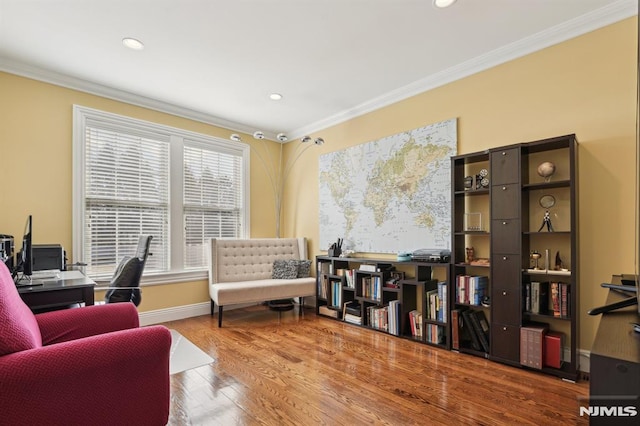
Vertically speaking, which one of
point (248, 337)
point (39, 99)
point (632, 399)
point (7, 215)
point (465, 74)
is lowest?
point (248, 337)

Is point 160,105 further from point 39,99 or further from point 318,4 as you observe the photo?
point 318,4

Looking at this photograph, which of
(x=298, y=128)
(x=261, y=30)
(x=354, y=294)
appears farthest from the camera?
(x=298, y=128)

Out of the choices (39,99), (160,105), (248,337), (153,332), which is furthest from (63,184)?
(153,332)

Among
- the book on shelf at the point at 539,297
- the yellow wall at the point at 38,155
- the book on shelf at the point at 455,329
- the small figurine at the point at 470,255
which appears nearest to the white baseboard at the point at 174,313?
the yellow wall at the point at 38,155

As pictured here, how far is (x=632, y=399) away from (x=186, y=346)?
130 inches

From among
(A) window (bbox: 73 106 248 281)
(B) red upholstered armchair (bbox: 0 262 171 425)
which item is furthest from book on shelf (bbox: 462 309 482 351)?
(A) window (bbox: 73 106 248 281)

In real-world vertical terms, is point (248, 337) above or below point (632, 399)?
below

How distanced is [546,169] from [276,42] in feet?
8.15

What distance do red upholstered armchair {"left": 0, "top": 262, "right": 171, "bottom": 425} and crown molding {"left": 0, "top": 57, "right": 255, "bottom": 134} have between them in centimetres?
281

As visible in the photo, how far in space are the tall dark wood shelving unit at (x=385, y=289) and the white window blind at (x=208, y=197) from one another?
1.55m

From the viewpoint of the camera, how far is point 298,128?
5156 millimetres

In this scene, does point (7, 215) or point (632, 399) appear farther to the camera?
point (7, 215)

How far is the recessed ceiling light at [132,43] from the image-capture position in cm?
277

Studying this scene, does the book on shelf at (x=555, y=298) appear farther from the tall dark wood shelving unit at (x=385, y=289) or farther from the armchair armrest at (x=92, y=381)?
the armchair armrest at (x=92, y=381)
